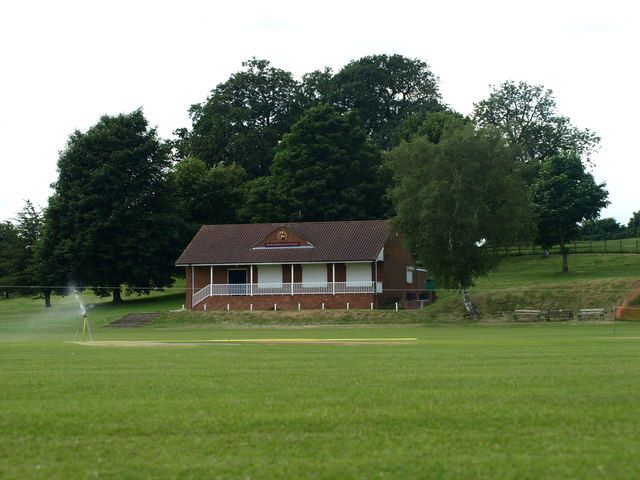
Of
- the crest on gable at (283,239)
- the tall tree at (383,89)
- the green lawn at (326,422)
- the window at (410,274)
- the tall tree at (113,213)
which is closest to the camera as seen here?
the green lawn at (326,422)

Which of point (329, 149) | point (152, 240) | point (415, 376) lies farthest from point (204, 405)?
point (329, 149)

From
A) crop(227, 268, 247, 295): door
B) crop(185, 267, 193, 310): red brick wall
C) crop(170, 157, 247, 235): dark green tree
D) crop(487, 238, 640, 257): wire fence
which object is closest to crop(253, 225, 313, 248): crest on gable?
crop(227, 268, 247, 295): door

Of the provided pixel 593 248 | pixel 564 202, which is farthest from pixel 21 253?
pixel 593 248

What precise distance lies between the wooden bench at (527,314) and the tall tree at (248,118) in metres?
48.4

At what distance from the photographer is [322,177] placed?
81812 millimetres

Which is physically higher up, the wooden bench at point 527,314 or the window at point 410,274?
the window at point 410,274

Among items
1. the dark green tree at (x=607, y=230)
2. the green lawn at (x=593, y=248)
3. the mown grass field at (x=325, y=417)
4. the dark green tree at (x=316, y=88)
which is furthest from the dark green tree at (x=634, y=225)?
the mown grass field at (x=325, y=417)

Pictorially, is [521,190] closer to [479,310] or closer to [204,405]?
[479,310]

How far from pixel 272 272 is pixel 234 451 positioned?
190 feet

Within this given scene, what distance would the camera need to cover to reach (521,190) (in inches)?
2258

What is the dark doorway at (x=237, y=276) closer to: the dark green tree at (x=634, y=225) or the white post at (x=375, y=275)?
the white post at (x=375, y=275)

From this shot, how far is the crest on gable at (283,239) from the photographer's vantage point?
221ft

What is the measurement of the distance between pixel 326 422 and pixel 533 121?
93.0 meters

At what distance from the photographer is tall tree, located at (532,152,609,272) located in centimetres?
7794
